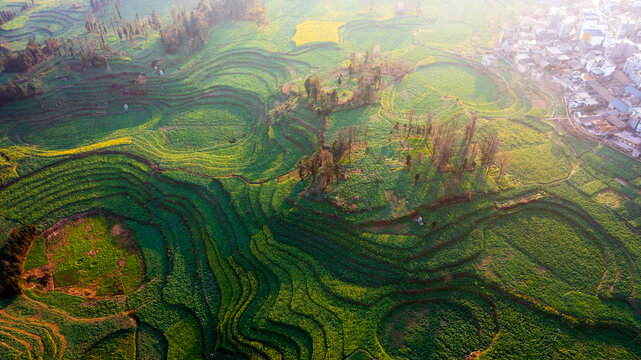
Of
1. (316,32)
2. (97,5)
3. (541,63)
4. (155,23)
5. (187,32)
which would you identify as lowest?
(541,63)

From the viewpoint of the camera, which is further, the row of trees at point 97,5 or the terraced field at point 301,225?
the row of trees at point 97,5

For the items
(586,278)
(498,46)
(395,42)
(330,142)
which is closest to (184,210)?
(330,142)

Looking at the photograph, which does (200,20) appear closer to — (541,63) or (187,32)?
(187,32)

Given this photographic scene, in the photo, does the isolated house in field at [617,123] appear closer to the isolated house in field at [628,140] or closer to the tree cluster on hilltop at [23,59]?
the isolated house in field at [628,140]

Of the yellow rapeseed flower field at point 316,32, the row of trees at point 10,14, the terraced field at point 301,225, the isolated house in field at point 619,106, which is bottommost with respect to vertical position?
the terraced field at point 301,225

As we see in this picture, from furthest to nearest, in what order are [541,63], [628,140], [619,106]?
[541,63] → [619,106] → [628,140]

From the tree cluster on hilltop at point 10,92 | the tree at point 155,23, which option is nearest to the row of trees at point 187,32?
the tree at point 155,23

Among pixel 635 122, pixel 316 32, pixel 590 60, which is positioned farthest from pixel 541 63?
pixel 316 32

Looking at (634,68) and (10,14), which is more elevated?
(10,14)
